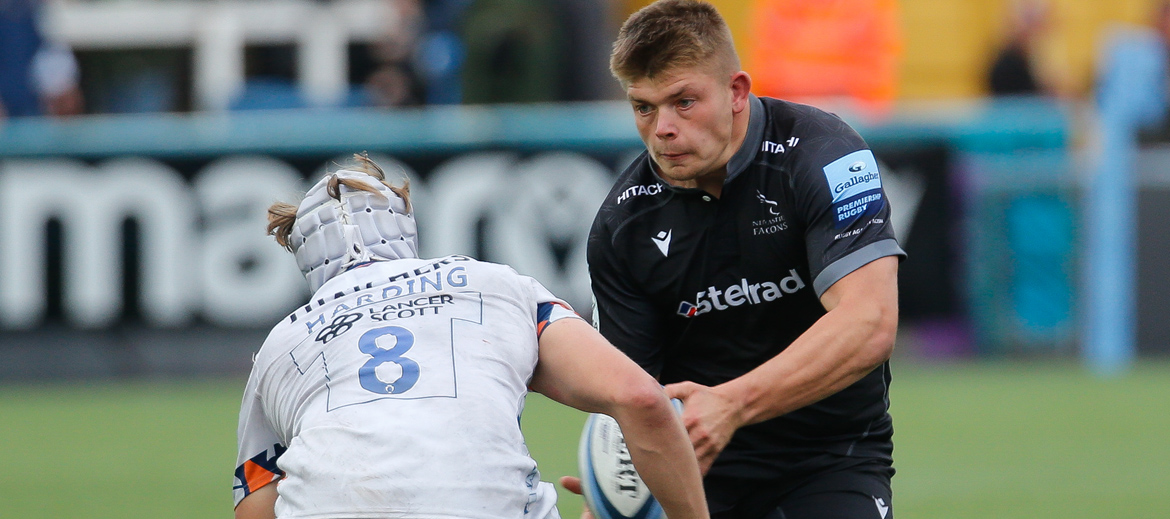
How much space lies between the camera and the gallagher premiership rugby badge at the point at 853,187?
4.45 m

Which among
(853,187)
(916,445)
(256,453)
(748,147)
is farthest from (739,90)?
(916,445)

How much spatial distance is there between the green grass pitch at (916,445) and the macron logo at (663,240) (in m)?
3.14

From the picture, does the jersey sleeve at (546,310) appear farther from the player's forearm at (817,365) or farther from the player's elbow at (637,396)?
the player's forearm at (817,365)

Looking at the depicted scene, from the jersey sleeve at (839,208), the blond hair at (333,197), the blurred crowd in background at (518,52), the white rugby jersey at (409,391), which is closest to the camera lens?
the white rugby jersey at (409,391)

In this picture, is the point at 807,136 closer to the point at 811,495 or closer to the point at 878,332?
the point at 878,332

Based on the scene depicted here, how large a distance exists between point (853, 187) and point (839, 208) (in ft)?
0.24

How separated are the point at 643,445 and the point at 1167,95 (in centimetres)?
1287

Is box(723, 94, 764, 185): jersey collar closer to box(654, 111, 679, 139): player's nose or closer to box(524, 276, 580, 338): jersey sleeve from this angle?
box(654, 111, 679, 139): player's nose

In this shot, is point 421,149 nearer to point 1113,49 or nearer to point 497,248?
point 497,248

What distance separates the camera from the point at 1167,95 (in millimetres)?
15148

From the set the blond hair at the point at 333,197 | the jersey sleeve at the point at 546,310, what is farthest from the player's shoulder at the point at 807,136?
the blond hair at the point at 333,197

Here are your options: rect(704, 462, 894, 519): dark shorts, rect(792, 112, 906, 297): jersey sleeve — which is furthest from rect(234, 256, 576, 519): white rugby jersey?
rect(704, 462, 894, 519): dark shorts

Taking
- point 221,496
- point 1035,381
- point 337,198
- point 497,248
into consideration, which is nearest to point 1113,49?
point 1035,381

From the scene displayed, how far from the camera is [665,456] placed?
3.64 meters
